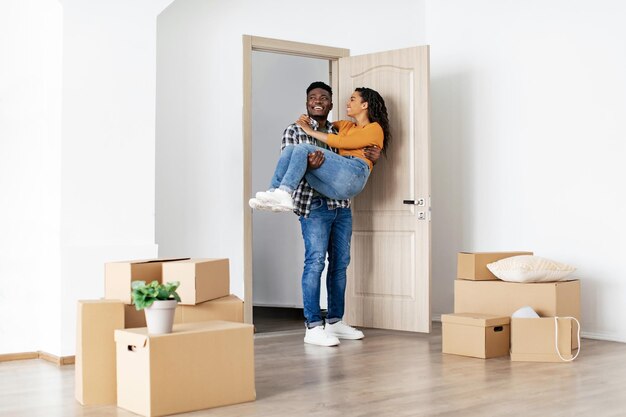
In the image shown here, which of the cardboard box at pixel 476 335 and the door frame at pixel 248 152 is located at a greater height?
the door frame at pixel 248 152

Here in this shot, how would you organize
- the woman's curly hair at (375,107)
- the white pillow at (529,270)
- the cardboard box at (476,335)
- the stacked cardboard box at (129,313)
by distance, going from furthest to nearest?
1. the woman's curly hair at (375,107)
2. the white pillow at (529,270)
3. the cardboard box at (476,335)
4. the stacked cardboard box at (129,313)

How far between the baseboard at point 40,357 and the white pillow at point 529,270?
2.46 metres

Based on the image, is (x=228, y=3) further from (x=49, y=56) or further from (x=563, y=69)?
(x=563, y=69)

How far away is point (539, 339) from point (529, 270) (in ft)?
1.52

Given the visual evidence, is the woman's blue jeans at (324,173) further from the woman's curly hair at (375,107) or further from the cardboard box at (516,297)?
the cardboard box at (516,297)

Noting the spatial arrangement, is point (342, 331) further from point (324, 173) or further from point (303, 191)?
point (324, 173)

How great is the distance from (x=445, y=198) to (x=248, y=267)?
67.0 inches

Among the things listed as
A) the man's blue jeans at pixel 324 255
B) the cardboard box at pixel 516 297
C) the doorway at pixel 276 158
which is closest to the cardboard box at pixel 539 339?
the cardboard box at pixel 516 297

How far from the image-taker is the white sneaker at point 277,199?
4219 mm

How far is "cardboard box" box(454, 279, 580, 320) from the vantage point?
435 centimetres

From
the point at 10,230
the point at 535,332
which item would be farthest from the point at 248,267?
the point at 535,332

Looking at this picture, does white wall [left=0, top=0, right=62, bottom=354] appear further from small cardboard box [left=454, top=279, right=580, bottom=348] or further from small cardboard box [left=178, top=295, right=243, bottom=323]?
small cardboard box [left=454, top=279, right=580, bottom=348]

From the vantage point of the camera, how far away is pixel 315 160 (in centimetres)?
446

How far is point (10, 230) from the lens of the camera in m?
4.20
